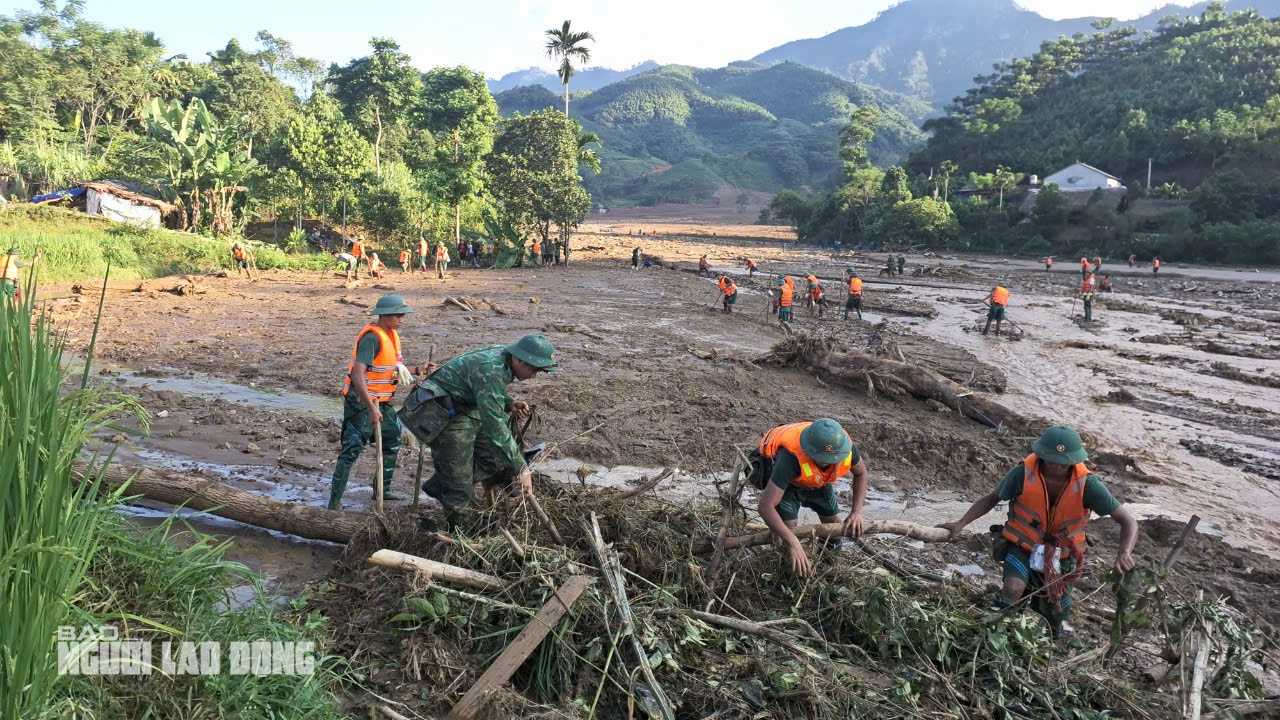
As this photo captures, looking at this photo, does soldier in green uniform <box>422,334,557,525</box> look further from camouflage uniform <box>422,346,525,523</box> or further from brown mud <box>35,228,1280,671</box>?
brown mud <box>35,228,1280,671</box>

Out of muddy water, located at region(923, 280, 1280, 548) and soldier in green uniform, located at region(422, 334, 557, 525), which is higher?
soldier in green uniform, located at region(422, 334, 557, 525)

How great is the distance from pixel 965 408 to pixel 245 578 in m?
8.78

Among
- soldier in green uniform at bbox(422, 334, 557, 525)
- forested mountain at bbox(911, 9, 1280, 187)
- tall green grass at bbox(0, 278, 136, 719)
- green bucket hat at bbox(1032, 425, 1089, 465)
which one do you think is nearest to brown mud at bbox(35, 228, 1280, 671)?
tall green grass at bbox(0, 278, 136, 719)

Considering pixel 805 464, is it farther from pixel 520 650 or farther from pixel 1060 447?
pixel 520 650

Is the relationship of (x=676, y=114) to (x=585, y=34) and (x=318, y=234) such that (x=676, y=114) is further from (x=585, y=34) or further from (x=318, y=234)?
(x=318, y=234)

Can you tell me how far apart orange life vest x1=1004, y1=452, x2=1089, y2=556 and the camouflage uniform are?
9.54ft

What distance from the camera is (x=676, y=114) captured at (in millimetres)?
161250

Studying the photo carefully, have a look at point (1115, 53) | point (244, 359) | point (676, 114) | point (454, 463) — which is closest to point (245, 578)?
point (454, 463)

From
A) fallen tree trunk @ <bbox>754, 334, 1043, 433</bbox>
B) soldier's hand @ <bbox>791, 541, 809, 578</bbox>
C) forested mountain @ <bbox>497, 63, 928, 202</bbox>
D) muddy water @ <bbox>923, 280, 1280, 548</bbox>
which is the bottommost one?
muddy water @ <bbox>923, 280, 1280, 548</bbox>

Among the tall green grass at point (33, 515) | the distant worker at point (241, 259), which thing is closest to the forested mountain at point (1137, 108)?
the distant worker at point (241, 259)

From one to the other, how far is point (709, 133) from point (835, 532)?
16501 centimetres

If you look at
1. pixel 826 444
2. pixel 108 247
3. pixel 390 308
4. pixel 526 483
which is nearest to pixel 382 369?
pixel 390 308

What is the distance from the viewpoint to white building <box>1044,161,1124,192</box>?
57.2 meters

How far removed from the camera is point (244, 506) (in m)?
5.07
